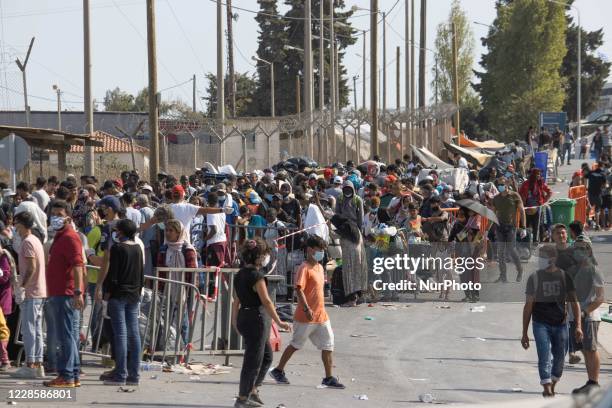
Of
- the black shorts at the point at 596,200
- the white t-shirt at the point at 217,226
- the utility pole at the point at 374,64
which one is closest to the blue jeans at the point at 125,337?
the white t-shirt at the point at 217,226

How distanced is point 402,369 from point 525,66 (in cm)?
6855

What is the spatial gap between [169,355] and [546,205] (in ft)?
44.0

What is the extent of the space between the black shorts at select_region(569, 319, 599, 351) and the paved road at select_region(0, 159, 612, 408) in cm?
48

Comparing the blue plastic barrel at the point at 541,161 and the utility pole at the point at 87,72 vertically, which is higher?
the utility pole at the point at 87,72

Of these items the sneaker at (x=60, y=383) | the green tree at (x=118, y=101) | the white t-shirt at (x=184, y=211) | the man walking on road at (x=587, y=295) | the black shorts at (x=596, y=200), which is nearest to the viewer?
the sneaker at (x=60, y=383)

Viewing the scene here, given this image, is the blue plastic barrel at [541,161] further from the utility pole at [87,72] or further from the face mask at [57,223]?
the face mask at [57,223]

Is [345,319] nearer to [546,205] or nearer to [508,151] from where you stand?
[546,205]

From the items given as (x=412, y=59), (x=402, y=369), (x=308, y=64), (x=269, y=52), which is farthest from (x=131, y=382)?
(x=269, y=52)

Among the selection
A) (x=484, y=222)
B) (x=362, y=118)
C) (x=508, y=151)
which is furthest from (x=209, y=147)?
(x=484, y=222)

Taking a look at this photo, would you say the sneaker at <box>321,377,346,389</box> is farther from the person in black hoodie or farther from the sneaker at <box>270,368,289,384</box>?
the person in black hoodie

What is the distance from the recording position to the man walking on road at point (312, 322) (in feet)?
38.5

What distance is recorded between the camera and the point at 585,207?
28.0 metres

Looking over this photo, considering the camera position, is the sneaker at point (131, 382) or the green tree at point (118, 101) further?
the green tree at point (118, 101)

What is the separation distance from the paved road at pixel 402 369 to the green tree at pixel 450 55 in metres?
75.9
